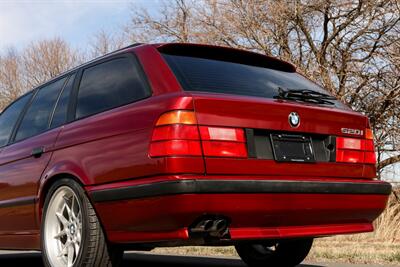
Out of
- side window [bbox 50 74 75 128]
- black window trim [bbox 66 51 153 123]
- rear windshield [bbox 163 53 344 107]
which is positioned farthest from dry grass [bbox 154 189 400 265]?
black window trim [bbox 66 51 153 123]

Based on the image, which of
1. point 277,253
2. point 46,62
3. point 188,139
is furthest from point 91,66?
point 46,62

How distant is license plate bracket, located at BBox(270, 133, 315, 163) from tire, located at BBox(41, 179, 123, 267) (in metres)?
1.35

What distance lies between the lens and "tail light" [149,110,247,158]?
3.58m

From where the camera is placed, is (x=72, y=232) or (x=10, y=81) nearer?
(x=72, y=232)

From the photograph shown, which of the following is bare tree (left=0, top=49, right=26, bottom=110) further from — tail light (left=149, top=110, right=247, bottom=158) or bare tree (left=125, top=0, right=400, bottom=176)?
tail light (left=149, top=110, right=247, bottom=158)

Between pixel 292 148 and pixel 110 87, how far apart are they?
4.71 ft

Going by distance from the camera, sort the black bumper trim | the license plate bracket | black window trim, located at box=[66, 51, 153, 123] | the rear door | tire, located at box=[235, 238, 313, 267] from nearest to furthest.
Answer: the black bumper trim
the license plate bracket
black window trim, located at box=[66, 51, 153, 123]
the rear door
tire, located at box=[235, 238, 313, 267]

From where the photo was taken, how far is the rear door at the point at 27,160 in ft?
15.6

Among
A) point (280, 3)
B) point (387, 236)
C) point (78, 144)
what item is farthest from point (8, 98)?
point (78, 144)

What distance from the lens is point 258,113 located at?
3.87m

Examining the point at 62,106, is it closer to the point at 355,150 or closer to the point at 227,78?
the point at 227,78

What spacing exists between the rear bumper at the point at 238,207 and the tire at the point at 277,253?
3.20 feet

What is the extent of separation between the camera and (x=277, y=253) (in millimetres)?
5391

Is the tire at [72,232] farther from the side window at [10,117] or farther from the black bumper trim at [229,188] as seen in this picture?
the side window at [10,117]
